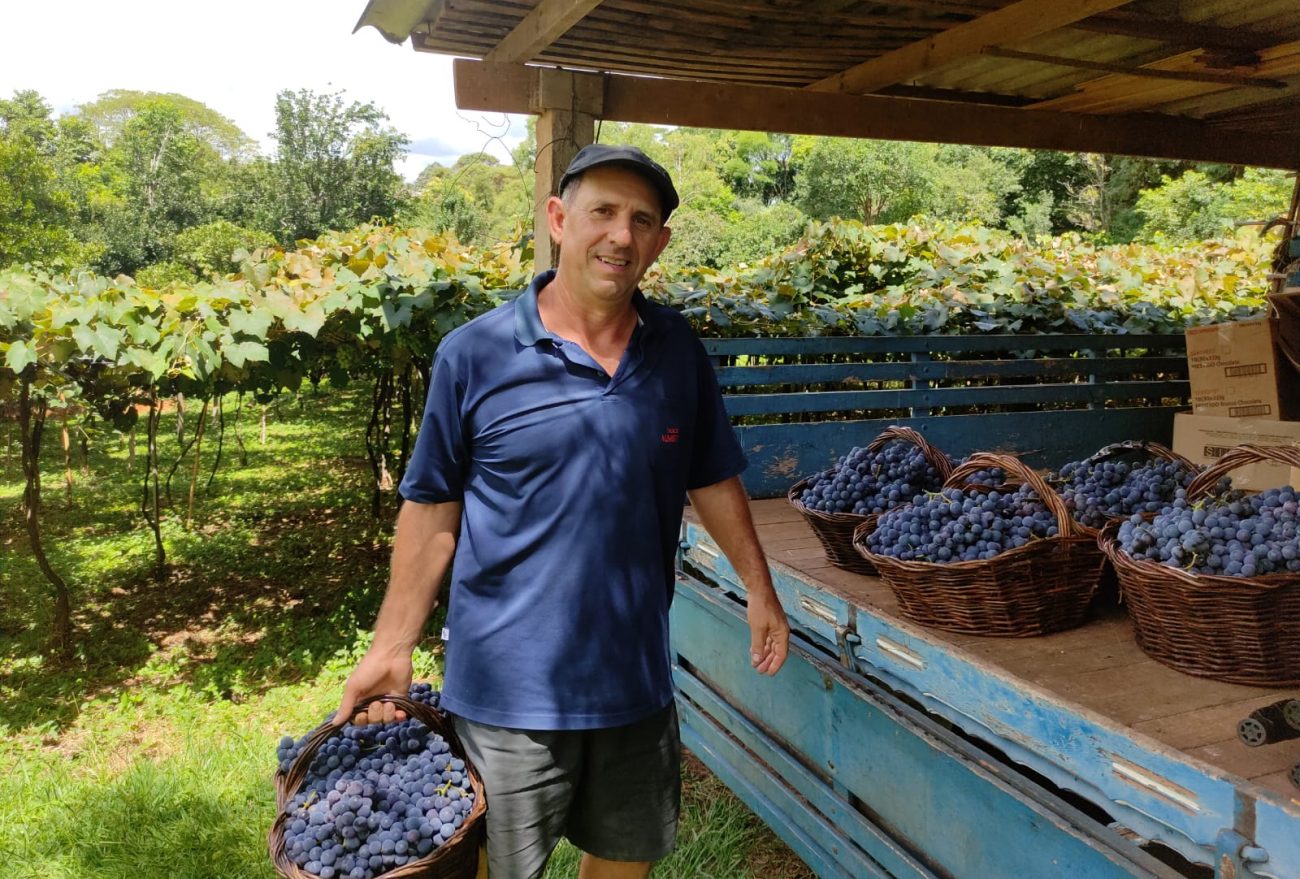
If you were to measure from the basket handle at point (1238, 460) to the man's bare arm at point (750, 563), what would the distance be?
3.24 feet

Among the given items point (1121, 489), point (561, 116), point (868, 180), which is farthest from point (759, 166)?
point (1121, 489)

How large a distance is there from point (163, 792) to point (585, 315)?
3009 mm

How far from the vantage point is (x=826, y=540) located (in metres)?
2.80

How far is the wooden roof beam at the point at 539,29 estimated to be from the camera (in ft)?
9.95

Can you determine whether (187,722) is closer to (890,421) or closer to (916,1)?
(890,421)

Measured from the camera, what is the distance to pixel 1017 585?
2129 millimetres

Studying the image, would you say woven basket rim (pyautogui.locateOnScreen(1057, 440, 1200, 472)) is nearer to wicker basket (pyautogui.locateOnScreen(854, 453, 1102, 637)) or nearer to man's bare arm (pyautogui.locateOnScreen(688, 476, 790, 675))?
wicker basket (pyautogui.locateOnScreen(854, 453, 1102, 637))

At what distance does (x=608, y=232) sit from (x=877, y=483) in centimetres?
125

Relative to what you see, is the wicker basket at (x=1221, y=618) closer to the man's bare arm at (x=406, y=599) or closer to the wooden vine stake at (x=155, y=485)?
the man's bare arm at (x=406, y=599)

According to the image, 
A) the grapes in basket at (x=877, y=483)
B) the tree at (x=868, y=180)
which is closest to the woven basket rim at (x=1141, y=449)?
the grapes in basket at (x=877, y=483)

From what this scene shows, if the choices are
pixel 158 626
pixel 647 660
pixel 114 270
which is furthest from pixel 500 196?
pixel 647 660

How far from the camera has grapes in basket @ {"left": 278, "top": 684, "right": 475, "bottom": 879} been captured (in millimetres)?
1672

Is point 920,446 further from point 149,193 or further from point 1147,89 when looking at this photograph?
point 149,193

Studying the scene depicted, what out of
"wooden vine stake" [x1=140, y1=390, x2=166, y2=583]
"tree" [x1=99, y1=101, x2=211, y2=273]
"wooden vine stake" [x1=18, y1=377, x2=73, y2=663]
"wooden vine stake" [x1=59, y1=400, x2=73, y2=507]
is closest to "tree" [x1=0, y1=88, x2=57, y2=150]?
"tree" [x1=99, y1=101, x2=211, y2=273]
